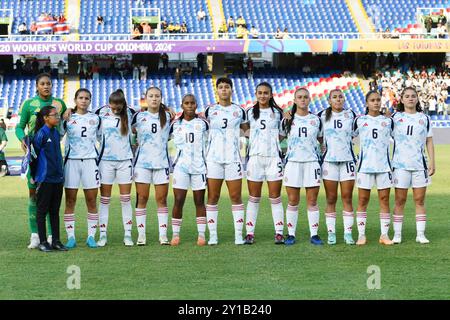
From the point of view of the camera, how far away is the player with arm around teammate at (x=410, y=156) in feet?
36.0

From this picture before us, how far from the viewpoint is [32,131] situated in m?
10.6

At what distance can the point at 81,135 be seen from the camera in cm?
1074

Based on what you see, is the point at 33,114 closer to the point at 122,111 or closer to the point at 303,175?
the point at 122,111

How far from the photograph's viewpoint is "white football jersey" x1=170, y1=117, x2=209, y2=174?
10961mm

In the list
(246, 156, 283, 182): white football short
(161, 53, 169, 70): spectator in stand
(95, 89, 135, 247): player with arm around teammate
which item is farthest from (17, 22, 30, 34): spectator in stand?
(246, 156, 283, 182): white football short

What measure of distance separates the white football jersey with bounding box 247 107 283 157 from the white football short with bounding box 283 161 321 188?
0.27 meters

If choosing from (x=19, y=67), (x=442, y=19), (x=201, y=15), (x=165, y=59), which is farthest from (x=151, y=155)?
(x=442, y=19)

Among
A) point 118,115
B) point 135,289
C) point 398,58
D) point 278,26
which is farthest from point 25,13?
point 135,289

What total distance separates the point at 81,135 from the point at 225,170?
5.63 ft

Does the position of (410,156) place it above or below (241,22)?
below

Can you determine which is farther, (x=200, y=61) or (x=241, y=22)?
(x=200, y=61)

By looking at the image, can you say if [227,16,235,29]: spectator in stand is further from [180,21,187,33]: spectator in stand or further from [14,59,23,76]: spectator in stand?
[14,59,23,76]: spectator in stand

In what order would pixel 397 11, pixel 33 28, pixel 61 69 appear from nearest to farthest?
pixel 33 28, pixel 61 69, pixel 397 11
